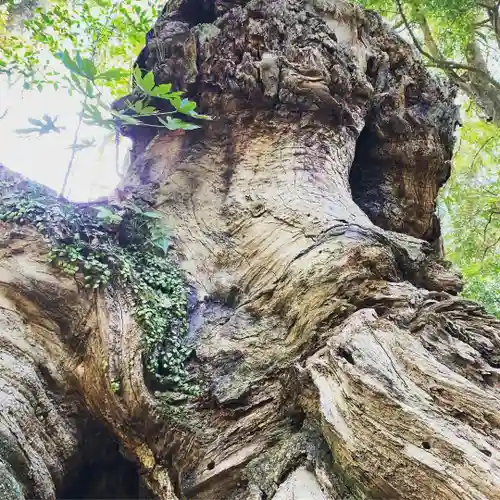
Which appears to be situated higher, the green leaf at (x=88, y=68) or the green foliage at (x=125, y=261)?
the green leaf at (x=88, y=68)

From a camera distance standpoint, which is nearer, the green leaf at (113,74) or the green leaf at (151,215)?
the green leaf at (113,74)

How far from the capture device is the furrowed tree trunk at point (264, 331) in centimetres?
149

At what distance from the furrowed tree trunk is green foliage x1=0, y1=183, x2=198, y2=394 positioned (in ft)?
0.21

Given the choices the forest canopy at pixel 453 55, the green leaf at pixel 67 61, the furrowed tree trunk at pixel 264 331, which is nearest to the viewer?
the furrowed tree trunk at pixel 264 331

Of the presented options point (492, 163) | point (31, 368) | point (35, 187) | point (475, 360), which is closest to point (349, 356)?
point (475, 360)

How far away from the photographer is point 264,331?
2.12m

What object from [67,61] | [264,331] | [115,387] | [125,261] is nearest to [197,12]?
[67,61]

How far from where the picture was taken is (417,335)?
70.7 inches

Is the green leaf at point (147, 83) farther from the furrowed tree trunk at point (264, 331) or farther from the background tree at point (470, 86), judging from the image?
the background tree at point (470, 86)

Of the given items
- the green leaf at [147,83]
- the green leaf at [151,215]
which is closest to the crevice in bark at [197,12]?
the green leaf at [147,83]

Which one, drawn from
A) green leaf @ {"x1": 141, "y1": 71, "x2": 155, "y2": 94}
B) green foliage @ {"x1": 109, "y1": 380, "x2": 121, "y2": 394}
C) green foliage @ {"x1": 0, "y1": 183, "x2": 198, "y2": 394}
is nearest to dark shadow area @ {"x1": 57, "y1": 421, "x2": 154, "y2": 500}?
green foliage @ {"x1": 109, "y1": 380, "x2": 121, "y2": 394}

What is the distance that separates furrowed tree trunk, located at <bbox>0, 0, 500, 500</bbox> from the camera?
1489 millimetres

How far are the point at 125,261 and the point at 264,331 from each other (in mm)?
659

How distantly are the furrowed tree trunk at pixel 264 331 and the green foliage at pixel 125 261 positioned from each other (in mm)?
63
